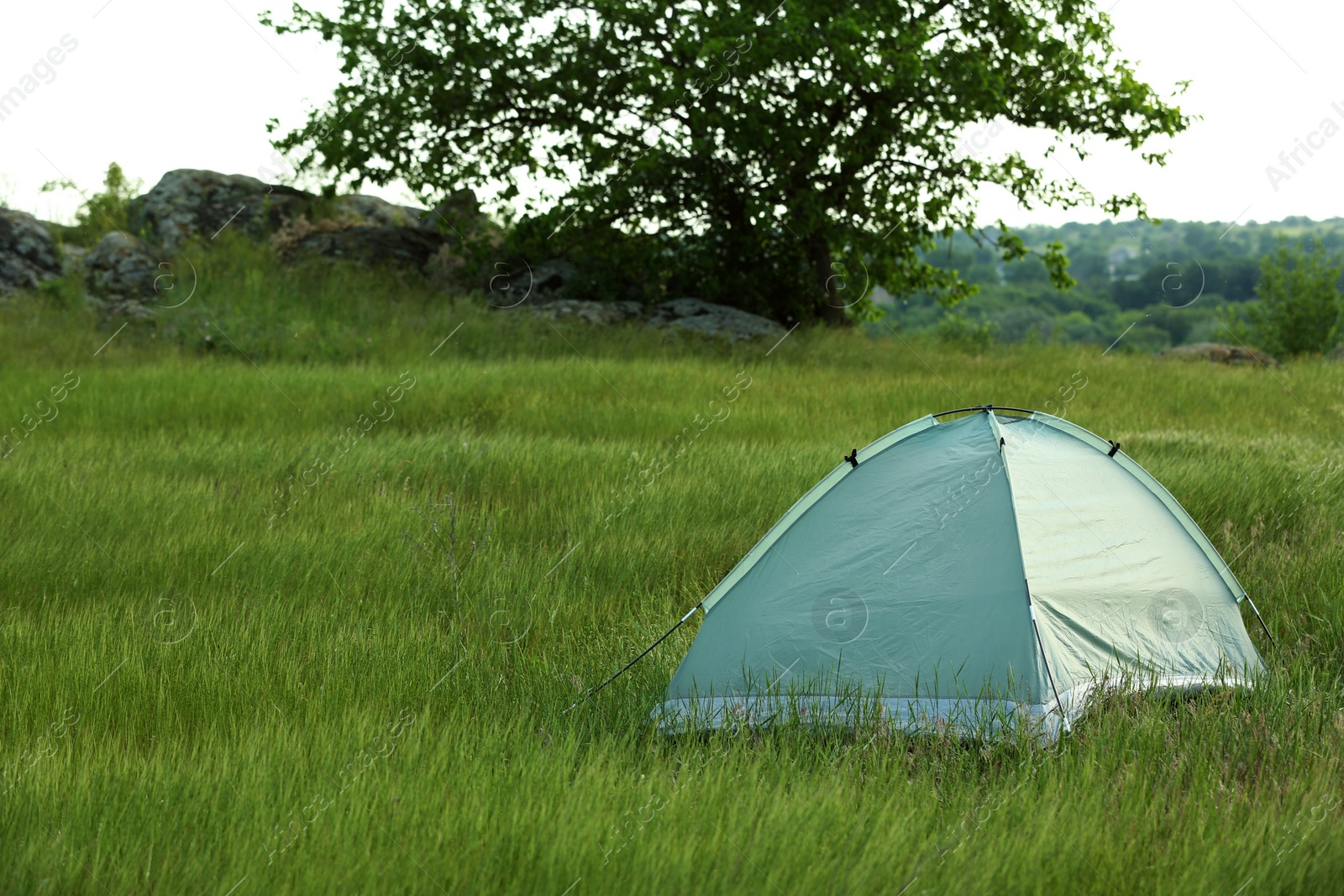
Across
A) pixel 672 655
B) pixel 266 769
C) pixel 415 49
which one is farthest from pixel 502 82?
pixel 266 769

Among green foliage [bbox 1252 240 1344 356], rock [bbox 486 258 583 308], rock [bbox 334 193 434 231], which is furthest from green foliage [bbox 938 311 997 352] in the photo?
green foliage [bbox 1252 240 1344 356]

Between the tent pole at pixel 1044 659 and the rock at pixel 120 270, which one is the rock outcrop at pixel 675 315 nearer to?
the rock at pixel 120 270

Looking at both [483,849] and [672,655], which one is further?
[672,655]

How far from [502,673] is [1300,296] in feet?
107

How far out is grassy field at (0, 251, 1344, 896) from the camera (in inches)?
99.0

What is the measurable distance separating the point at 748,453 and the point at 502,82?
982 cm

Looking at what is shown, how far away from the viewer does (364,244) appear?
17234 millimetres

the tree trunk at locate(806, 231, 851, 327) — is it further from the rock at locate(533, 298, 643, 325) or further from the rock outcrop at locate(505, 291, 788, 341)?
the rock at locate(533, 298, 643, 325)

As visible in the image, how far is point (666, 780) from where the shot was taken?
287 cm

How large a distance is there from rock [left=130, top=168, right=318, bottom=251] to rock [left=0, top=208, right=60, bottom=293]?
158 centimetres

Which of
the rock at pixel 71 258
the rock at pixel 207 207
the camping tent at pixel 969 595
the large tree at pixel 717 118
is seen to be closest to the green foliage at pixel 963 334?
the large tree at pixel 717 118

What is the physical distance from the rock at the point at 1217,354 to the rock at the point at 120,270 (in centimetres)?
1671

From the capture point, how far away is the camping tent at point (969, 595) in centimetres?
354

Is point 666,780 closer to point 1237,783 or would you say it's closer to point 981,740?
point 981,740
